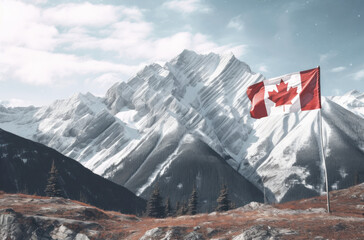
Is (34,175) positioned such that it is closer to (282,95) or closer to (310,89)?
(282,95)

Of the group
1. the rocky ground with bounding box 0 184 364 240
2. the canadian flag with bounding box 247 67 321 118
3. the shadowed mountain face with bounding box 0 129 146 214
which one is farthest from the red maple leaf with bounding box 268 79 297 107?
the shadowed mountain face with bounding box 0 129 146 214

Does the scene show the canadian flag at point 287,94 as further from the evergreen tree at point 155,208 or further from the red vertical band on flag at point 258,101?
the evergreen tree at point 155,208

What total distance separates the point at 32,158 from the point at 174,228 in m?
182

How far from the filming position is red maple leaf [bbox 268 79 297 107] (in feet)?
97.0

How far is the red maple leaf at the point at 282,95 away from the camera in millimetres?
29578

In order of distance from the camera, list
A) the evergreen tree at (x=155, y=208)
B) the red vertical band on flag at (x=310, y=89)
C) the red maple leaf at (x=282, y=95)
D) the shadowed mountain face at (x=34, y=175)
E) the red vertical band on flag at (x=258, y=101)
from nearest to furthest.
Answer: the red vertical band on flag at (x=310, y=89), the red maple leaf at (x=282, y=95), the red vertical band on flag at (x=258, y=101), the evergreen tree at (x=155, y=208), the shadowed mountain face at (x=34, y=175)

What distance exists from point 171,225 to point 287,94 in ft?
54.0

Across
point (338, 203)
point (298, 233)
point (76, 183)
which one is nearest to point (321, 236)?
point (298, 233)

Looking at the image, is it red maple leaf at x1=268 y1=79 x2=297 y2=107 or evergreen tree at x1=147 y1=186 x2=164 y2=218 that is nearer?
red maple leaf at x1=268 y1=79 x2=297 y2=107

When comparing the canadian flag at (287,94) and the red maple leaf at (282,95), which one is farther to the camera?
the red maple leaf at (282,95)

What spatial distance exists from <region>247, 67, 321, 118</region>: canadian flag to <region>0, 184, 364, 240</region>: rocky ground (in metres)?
9.76

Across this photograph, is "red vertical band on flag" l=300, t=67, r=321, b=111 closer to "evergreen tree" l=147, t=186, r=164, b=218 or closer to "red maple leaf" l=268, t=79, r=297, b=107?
"red maple leaf" l=268, t=79, r=297, b=107

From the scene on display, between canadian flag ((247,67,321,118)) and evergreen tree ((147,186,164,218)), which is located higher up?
canadian flag ((247,67,321,118))

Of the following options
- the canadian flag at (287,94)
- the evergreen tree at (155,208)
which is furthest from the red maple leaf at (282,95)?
the evergreen tree at (155,208)
